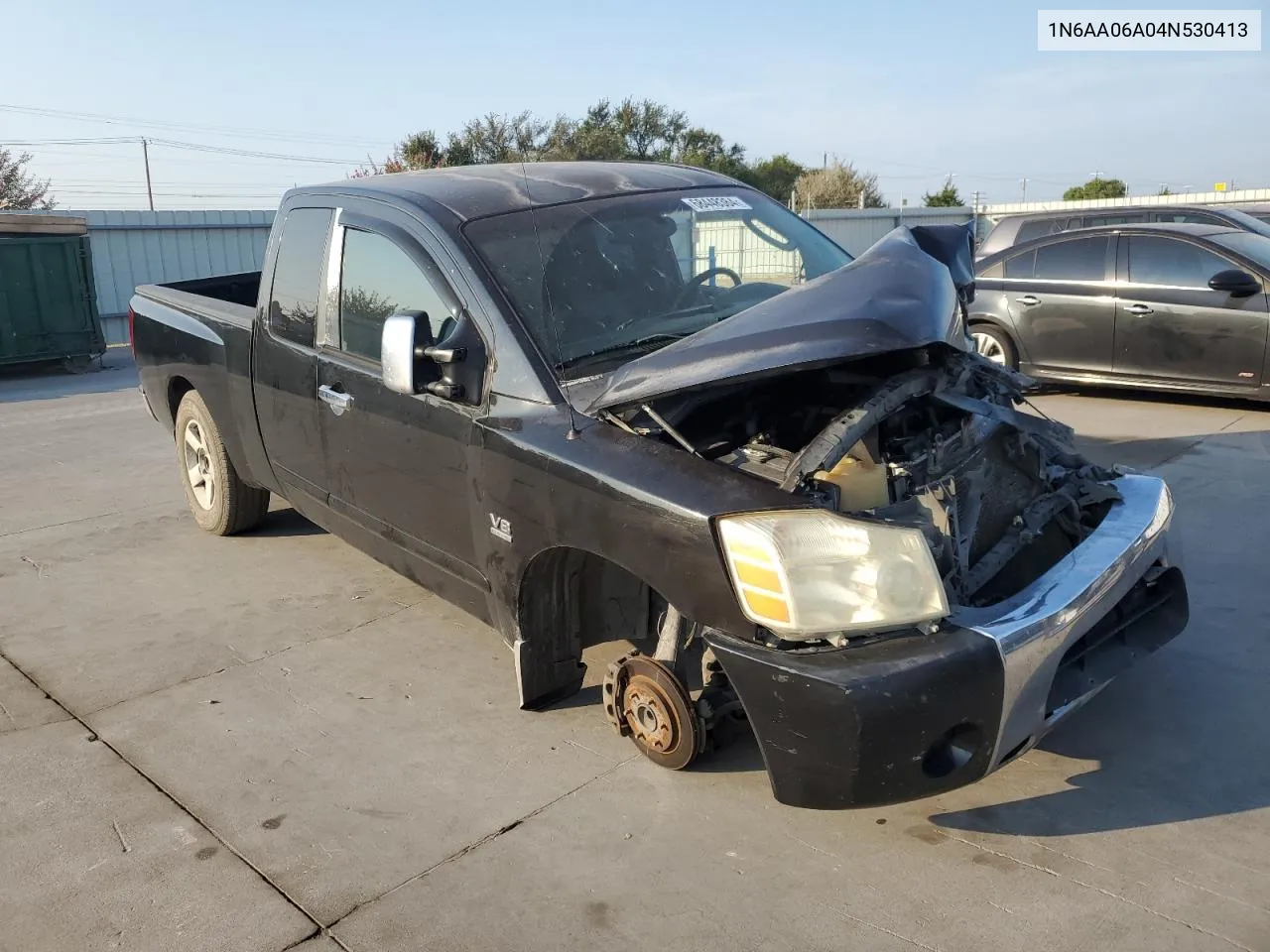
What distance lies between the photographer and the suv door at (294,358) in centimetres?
439

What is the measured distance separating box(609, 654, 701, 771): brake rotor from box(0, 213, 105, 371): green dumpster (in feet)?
44.0

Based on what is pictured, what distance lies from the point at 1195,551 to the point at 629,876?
344cm

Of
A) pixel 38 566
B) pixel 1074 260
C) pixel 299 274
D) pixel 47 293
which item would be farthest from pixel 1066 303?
pixel 47 293

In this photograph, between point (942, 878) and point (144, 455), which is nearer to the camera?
point (942, 878)

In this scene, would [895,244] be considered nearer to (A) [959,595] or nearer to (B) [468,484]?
(A) [959,595]

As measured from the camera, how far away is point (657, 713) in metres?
3.27

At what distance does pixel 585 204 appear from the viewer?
155 inches

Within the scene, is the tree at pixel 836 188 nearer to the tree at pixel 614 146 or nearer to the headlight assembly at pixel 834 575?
the tree at pixel 614 146

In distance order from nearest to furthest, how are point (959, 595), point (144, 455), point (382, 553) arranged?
point (959, 595), point (382, 553), point (144, 455)

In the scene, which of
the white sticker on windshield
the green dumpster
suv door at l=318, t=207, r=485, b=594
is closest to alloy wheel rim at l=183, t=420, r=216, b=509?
suv door at l=318, t=207, r=485, b=594

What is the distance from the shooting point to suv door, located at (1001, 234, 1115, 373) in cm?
842

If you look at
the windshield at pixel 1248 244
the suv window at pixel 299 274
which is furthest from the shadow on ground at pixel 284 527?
the windshield at pixel 1248 244

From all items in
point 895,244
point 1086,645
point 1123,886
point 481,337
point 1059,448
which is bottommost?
point 1123,886

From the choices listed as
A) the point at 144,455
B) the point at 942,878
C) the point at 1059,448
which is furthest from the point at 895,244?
the point at 144,455
